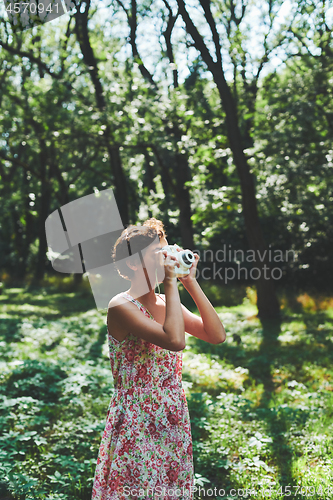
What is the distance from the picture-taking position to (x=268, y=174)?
971 cm

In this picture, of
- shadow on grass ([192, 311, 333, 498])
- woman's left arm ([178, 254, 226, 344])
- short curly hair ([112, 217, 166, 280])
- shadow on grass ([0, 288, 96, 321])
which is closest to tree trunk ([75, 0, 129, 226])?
shadow on grass ([0, 288, 96, 321])

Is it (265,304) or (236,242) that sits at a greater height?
(236,242)

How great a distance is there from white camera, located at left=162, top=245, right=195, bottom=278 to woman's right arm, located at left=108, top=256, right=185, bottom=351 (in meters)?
0.03

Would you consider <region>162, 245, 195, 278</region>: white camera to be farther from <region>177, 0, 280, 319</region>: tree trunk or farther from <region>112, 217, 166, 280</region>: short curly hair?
<region>177, 0, 280, 319</region>: tree trunk

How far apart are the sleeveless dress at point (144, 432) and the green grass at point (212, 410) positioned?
125 centimetres

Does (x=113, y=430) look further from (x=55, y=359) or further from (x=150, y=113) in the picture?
(x=150, y=113)

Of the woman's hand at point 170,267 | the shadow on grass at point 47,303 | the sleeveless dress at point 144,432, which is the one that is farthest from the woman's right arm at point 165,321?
the shadow on grass at point 47,303

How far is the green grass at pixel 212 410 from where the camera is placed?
10.8 feet

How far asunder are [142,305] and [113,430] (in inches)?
25.0

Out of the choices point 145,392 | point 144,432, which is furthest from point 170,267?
point 144,432

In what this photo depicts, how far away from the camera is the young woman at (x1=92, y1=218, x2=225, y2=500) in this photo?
2025mm

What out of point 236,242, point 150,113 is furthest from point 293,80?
point 236,242

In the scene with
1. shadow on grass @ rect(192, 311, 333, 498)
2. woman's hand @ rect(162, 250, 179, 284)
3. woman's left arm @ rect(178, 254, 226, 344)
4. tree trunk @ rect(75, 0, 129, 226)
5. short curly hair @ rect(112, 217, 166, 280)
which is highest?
tree trunk @ rect(75, 0, 129, 226)

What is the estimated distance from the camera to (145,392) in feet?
6.90
